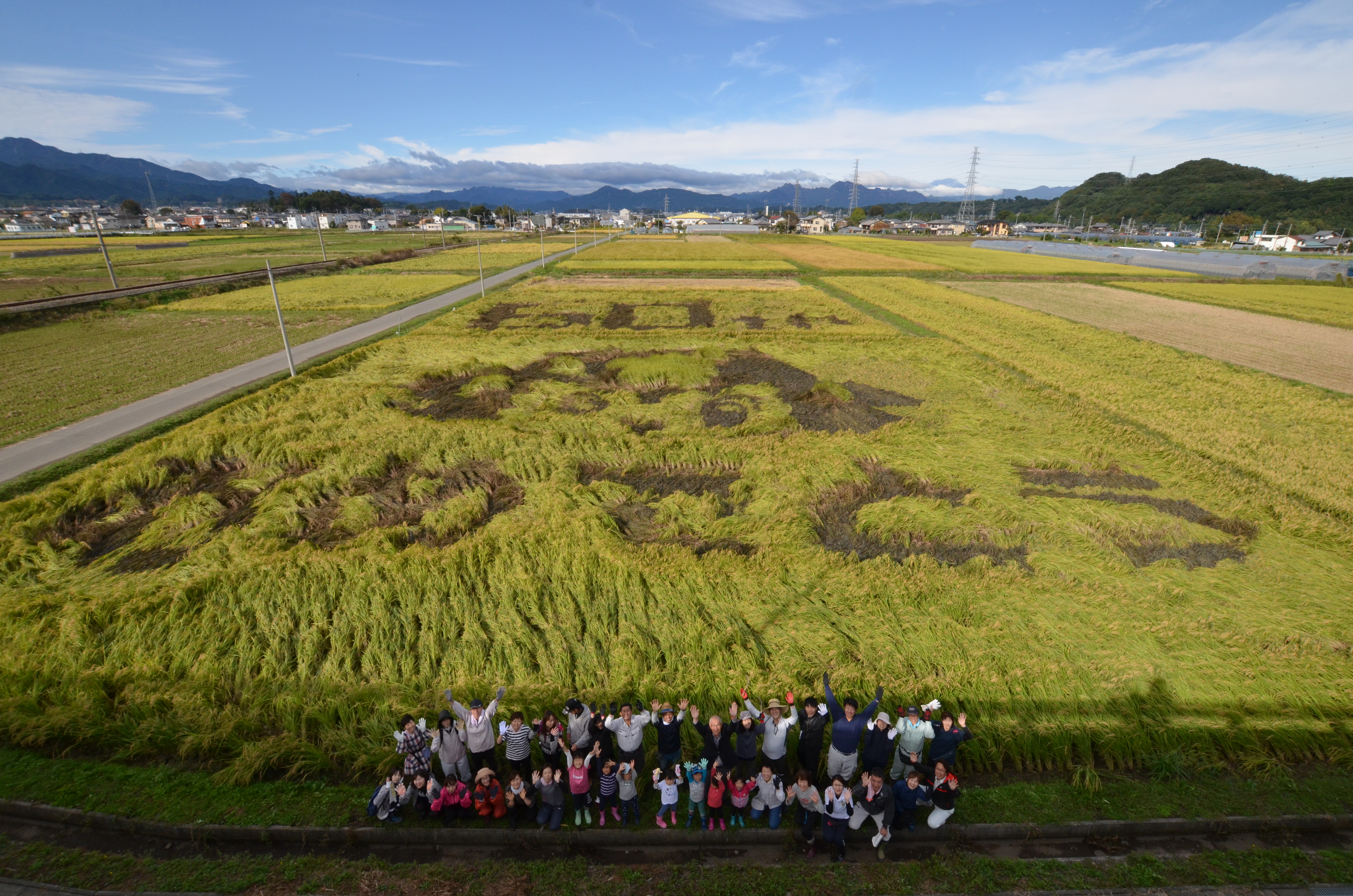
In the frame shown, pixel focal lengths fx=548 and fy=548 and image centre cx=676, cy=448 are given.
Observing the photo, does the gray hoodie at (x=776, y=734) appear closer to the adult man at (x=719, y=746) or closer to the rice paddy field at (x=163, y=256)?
the adult man at (x=719, y=746)

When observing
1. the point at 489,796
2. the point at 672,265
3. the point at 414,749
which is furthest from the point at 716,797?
the point at 672,265

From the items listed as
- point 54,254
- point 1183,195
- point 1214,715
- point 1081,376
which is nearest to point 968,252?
point 1081,376

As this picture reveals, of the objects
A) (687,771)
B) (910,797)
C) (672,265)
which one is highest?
(672,265)

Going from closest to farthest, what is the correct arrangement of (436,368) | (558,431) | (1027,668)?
1. (1027,668)
2. (558,431)
3. (436,368)

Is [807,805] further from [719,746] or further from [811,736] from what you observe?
[719,746]

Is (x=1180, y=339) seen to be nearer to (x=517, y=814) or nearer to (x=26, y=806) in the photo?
(x=517, y=814)

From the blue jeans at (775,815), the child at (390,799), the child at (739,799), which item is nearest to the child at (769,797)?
the blue jeans at (775,815)
